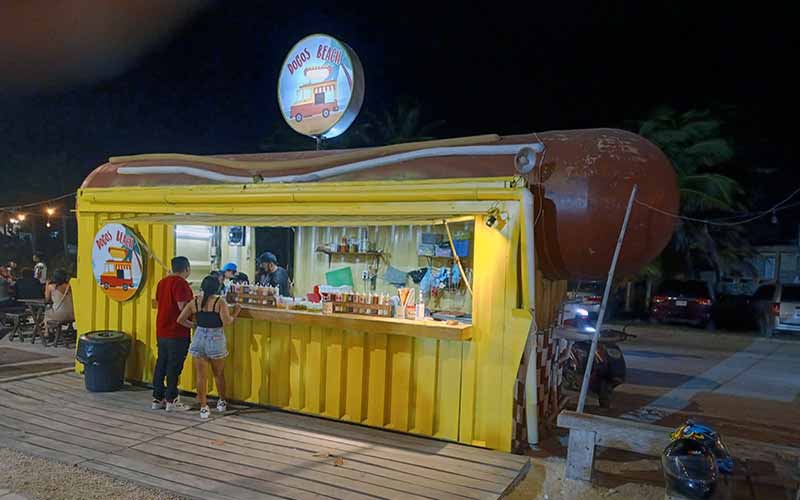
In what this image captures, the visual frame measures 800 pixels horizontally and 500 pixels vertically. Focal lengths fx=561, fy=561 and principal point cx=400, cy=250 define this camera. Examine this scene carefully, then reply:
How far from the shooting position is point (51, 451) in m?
5.05

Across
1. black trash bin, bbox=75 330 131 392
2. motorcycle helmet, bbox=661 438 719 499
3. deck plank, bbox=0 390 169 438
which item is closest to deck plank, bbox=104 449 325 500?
deck plank, bbox=0 390 169 438

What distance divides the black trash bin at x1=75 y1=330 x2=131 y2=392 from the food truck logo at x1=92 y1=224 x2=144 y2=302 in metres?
0.67

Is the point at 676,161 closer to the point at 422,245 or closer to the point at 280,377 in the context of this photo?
the point at 422,245

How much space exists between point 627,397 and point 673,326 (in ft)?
34.5

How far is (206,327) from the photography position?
20.0ft

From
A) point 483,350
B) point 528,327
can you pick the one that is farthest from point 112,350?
point 528,327

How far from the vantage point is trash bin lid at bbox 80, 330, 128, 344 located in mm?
6969

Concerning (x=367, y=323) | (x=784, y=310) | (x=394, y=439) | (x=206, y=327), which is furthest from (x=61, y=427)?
(x=784, y=310)

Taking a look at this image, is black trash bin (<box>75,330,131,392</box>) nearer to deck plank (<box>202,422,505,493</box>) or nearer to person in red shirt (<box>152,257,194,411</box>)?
person in red shirt (<box>152,257,194,411</box>)

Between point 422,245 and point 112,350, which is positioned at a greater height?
point 422,245

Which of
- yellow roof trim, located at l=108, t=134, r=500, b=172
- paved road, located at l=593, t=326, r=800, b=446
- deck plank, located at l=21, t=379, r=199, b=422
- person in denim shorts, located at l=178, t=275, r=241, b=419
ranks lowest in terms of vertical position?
paved road, located at l=593, t=326, r=800, b=446

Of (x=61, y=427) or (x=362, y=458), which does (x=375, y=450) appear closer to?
(x=362, y=458)

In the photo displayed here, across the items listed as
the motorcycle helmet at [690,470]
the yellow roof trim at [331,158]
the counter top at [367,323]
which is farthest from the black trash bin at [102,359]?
the motorcycle helmet at [690,470]

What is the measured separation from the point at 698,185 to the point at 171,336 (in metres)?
17.7
